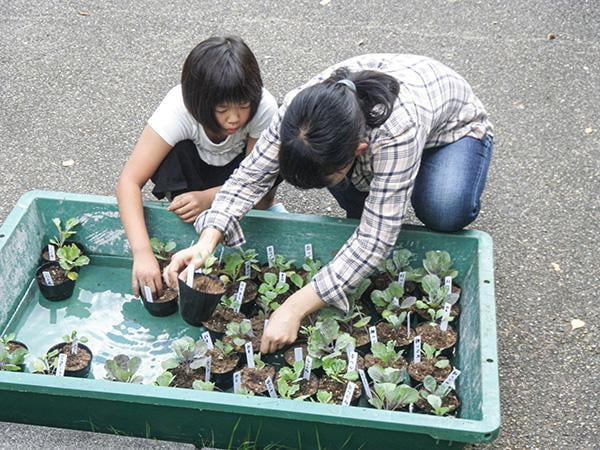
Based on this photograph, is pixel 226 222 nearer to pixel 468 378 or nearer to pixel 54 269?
pixel 54 269

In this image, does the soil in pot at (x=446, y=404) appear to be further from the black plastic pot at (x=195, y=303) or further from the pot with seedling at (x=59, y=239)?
the pot with seedling at (x=59, y=239)

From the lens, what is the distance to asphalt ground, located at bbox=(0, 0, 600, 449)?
2.28 m

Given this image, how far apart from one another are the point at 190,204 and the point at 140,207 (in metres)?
0.14

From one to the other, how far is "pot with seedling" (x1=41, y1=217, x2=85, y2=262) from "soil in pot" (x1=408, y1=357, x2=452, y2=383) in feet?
3.58

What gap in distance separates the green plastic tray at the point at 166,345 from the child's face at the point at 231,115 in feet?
0.99

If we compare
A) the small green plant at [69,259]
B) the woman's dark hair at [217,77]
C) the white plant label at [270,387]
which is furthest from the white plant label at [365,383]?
the small green plant at [69,259]

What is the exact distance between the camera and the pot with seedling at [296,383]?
1.91 meters

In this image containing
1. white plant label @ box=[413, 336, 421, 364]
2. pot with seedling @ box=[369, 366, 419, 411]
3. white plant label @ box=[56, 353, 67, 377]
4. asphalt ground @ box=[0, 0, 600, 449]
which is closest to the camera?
pot with seedling @ box=[369, 366, 419, 411]

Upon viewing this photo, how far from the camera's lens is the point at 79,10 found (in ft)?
12.9

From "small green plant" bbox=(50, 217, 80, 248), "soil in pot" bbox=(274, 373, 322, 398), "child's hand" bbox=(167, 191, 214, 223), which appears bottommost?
"soil in pot" bbox=(274, 373, 322, 398)

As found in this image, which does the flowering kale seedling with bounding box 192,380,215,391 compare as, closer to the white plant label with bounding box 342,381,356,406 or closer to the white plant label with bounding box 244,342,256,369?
the white plant label with bounding box 244,342,256,369

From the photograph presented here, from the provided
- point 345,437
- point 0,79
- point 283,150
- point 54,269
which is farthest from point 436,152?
point 0,79

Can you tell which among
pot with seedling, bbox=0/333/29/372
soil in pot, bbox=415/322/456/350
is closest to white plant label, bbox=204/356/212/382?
pot with seedling, bbox=0/333/29/372

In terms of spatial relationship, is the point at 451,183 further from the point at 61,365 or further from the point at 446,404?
the point at 61,365
